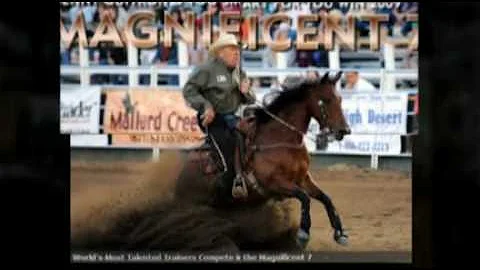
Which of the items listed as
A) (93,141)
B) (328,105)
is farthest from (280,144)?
(93,141)

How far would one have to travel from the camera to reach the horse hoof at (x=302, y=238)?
9586 millimetres

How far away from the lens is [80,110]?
30.9 ft


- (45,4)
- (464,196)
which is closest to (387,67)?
(464,196)

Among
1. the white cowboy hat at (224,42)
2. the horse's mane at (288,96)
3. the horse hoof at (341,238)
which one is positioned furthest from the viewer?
the horse hoof at (341,238)

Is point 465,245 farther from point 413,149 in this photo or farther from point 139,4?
point 139,4

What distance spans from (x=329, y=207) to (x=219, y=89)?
4.48 ft

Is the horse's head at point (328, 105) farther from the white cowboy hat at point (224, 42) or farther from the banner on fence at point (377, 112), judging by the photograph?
the white cowboy hat at point (224, 42)

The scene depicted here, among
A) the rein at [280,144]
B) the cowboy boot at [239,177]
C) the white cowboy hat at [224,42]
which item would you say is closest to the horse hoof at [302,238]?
the cowboy boot at [239,177]

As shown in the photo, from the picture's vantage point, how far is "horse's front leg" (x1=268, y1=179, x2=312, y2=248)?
9539 mm

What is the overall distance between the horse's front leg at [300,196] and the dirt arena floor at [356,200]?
0.17 feet

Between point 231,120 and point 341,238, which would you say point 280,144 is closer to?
point 231,120

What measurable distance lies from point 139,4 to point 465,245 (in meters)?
3.45

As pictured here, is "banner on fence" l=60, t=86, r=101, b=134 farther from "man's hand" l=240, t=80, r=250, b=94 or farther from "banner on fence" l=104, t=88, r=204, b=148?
"man's hand" l=240, t=80, r=250, b=94

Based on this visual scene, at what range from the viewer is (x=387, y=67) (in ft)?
30.9
